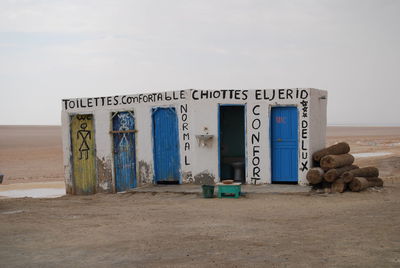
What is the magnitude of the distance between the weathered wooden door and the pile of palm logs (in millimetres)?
7623

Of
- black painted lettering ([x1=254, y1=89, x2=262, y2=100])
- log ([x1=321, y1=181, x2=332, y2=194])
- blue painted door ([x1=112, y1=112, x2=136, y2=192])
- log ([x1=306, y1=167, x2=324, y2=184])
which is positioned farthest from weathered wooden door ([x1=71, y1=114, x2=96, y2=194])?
log ([x1=321, y1=181, x2=332, y2=194])

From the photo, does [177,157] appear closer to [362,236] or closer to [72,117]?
[72,117]

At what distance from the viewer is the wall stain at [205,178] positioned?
14.5 m

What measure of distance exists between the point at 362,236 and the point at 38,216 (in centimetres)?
688

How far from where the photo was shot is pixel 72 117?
17.0m

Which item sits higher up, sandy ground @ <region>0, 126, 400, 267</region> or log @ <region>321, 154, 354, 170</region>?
log @ <region>321, 154, 354, 170</region>

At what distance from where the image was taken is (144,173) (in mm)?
15484

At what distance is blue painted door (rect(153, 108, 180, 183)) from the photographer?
1495 centimetres

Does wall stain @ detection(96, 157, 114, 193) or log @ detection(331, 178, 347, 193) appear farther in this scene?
wall stain @ detection(96, 157, 114, 193)

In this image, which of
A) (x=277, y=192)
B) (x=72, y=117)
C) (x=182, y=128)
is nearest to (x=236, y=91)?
(x=182, y=128)

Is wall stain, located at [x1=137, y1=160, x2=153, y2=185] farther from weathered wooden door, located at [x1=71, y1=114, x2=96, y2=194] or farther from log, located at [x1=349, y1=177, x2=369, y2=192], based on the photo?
log, located at [x1=349, y1=177, x2=369, y2=192]

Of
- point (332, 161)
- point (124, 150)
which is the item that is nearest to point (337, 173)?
point (332, 161)

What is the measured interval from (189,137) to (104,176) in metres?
3.70

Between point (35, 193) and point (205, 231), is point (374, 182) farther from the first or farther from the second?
point (35, 193)
